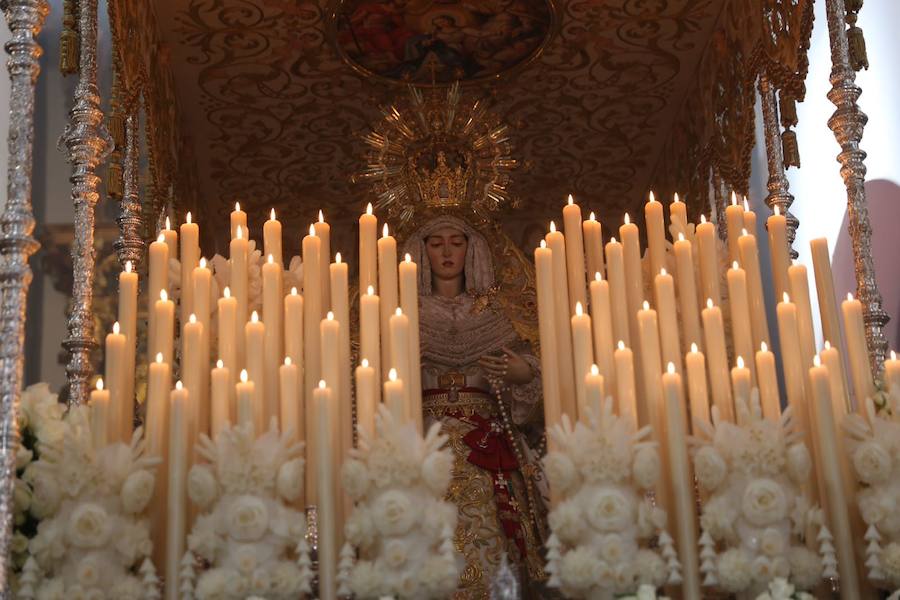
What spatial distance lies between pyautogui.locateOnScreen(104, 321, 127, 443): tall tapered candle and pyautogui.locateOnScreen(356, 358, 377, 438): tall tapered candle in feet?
1.54

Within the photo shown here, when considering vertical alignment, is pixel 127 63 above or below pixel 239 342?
above

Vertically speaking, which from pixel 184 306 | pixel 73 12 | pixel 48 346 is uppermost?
pixel 73 12

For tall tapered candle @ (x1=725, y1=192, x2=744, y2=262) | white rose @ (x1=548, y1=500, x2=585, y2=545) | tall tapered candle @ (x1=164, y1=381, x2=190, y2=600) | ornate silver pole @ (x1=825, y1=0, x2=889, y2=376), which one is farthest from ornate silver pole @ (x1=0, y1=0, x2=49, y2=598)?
ornate silver pole @ (x1=825, y1=0, x2=889, y2=376)

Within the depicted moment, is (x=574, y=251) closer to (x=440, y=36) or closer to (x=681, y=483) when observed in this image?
(x=681, y=483)

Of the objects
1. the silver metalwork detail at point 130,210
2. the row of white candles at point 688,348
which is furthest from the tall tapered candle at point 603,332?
the silver metalwork detail at point 130,210

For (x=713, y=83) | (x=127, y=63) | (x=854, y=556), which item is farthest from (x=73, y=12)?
(x=713, y=83)

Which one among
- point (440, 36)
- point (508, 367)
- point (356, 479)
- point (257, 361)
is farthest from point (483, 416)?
point (440, 36)

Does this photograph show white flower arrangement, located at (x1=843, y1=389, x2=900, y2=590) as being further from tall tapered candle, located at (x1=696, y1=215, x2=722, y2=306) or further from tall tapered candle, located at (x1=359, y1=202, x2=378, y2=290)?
tall tapered candle, located at (x1=359, y1=202, x2=378, y2=290)

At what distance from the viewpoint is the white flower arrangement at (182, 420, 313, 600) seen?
2.07m

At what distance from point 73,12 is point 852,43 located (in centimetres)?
208

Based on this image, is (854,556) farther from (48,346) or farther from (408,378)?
(48,346)

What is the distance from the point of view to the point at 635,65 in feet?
17.3

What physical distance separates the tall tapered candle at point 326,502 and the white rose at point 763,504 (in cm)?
72

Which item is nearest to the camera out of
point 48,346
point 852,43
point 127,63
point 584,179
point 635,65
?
point 852,43
